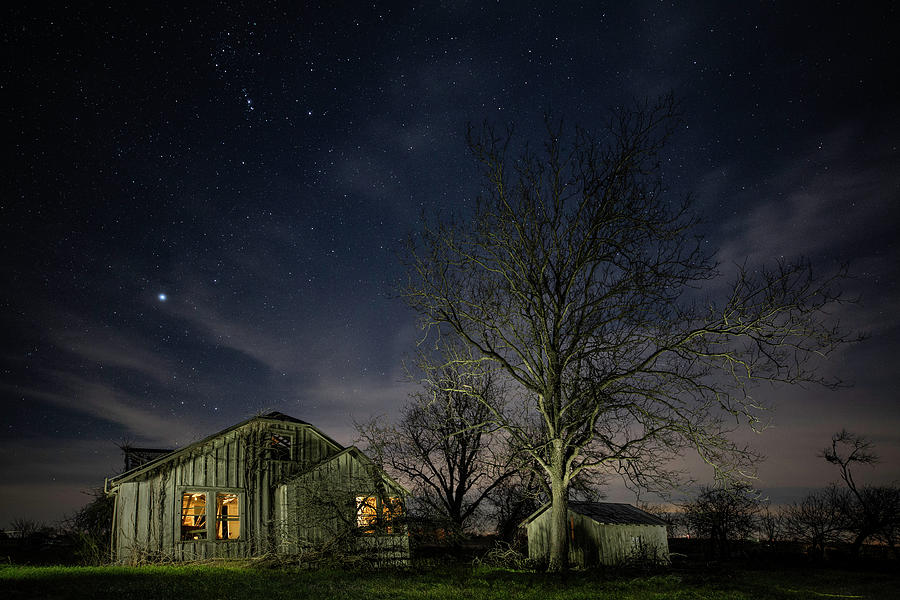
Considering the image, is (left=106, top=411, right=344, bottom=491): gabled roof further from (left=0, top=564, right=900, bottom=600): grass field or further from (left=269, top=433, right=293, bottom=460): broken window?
(left=0, top=564, right=900, bottom=600): grass field

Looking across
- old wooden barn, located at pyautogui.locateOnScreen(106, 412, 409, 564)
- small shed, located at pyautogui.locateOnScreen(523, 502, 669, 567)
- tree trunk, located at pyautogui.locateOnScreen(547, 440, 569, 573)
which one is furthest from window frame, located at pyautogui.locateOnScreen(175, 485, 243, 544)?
small shed, located at pyautogui.locateOnScreen(523, 502, 669, 567)

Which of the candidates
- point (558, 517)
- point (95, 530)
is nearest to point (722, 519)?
point (558, 517)

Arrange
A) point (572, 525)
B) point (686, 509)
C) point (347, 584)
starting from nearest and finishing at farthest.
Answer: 1. point (347, 584)
2. point (572, 525)
3. point (686, 509)

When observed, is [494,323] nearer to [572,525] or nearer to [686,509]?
[572,525]

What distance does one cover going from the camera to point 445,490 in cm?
3403

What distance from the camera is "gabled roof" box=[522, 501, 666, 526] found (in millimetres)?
32562

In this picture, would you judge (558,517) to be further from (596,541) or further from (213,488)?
(596,541)

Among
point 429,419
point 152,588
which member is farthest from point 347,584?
point 429,419

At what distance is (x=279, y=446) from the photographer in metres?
23.2

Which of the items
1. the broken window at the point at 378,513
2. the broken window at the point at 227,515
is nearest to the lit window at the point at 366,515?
the broken window at the point at 378,513

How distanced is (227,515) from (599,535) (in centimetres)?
2054

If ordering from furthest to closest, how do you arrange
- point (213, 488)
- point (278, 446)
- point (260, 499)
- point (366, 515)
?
point (278, 446)
point (260, 499)
point (213, 488)
point (366, 515)

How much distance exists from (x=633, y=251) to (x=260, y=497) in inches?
659

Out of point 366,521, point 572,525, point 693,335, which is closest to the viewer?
point 693,335
